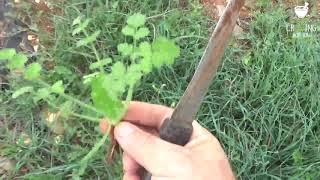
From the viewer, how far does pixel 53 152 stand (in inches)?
81.8

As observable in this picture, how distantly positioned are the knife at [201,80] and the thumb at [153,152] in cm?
3

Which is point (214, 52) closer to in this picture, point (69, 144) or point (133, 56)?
point (133, 56)

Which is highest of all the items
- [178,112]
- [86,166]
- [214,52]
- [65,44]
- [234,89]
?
[214,52]

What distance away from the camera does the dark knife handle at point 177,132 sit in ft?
3.95

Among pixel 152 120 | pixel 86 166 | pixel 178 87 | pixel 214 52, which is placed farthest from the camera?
pixel 178 87

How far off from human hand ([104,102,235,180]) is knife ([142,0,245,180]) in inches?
1.2

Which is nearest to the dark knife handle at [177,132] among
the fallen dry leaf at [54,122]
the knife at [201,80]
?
the knife at [201,80]

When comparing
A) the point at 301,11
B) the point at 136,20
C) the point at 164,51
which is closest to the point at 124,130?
the point at 164,51

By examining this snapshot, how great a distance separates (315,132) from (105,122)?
102cm

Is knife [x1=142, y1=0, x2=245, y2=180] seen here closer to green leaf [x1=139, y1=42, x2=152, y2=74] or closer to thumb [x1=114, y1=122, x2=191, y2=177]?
thumb [x1=114, y1=122, x2=191, y2=177]

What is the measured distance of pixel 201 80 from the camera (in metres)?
1.03

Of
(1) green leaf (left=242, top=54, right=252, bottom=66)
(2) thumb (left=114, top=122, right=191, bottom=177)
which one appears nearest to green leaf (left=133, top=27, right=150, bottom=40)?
(2) thumb (left=114, top=122, right=191, bottom=177)

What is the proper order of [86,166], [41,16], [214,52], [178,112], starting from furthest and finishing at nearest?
[41,16], [86,166], [178,112], [214,52]

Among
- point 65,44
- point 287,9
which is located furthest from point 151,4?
point 287,9
